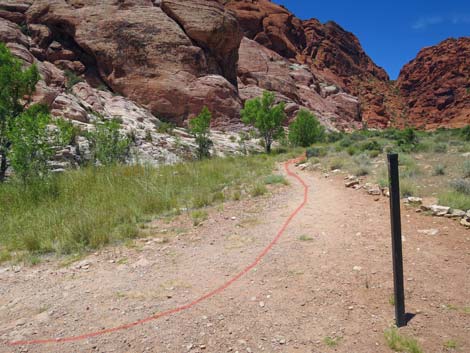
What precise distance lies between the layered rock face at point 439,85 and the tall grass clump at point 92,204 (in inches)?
2688

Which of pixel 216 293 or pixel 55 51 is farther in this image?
pixel 55 51

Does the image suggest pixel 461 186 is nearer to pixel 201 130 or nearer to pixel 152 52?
pixel 201 130

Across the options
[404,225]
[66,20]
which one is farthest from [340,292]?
[66,20]

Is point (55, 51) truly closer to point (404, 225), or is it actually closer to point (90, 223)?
point (90, 223)

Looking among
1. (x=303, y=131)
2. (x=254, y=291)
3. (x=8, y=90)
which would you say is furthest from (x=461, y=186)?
(x=303, y=131)

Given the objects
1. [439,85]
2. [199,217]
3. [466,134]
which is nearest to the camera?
[199,217]

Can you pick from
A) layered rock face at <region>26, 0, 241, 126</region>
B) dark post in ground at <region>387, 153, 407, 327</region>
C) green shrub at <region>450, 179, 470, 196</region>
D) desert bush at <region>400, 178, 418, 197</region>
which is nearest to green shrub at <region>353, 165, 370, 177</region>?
desert bush at <region>400, 178, 418, 197</region>

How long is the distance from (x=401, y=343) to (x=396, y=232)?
78 cm

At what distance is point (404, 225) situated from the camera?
435 centimetres

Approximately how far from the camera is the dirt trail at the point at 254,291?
2.31 m

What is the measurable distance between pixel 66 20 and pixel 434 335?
26.9 m

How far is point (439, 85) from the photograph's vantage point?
70.2 m

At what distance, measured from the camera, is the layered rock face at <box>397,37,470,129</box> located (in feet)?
210

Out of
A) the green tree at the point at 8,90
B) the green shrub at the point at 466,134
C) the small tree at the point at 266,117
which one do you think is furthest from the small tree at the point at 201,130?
the green shrub at the point at 466,134
